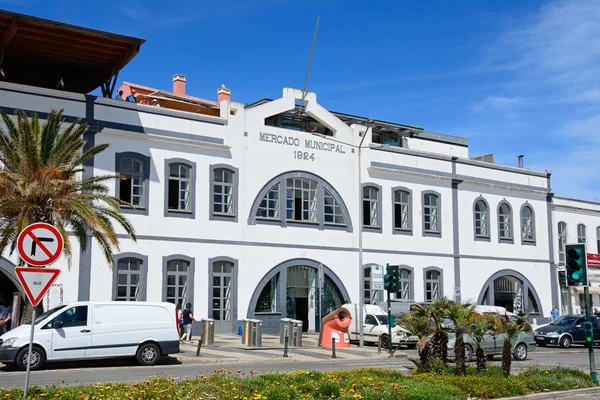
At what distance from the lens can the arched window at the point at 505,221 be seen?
4338 cm

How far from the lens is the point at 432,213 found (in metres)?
40.5

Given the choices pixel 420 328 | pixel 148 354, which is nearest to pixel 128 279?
pixel 148 354

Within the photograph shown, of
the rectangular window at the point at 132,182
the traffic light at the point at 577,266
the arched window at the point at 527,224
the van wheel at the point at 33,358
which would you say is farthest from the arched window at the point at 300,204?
the traffic light at the point at 577,266

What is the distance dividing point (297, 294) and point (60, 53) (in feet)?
49.9

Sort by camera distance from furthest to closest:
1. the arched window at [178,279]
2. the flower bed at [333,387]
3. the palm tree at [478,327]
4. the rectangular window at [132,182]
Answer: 1. the arched window at [178,279]
2. the rectangular window at [132,182]
3. the palm tree at [478,327]
4. the flower bed at [333,387]

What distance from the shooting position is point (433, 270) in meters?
40.1

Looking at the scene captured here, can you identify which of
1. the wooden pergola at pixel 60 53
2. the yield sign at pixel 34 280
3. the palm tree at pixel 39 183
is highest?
the wooden pergola at pixel 60 53

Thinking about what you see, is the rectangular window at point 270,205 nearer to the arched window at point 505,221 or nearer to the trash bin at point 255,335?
the trash bin at point 255,335

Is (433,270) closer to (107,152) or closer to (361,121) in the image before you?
(361,121)

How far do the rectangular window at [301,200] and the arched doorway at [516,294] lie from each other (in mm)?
13206

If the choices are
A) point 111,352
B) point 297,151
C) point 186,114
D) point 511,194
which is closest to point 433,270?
point 511,194

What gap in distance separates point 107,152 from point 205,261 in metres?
6.27

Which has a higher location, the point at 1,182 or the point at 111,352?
the point at 1,182

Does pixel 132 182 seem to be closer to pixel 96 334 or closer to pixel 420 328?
pixel 96 334
